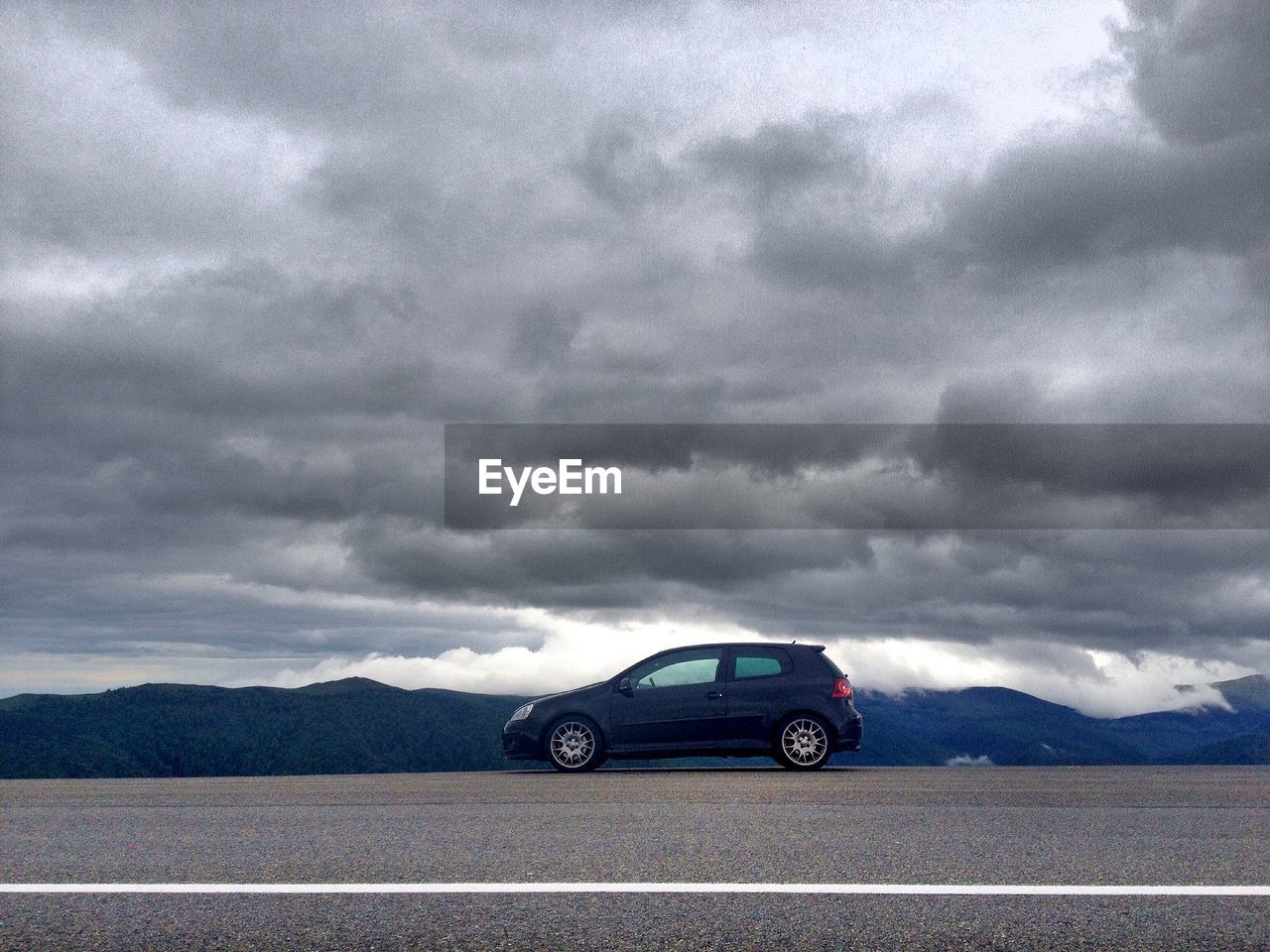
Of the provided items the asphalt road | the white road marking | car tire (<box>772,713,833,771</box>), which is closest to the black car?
car tire (<box>772,713,833,771</box>)

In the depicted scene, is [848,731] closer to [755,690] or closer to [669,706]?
[755,690]

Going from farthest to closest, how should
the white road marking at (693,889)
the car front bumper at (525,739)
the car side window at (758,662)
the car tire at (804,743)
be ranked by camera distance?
the car side window at (758,662), the car front bumper at (525,739), the car tire at (804,743), the white road marking at (693,889)

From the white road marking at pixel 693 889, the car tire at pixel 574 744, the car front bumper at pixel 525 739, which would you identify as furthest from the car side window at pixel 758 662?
the white road marking at pixel 693 889

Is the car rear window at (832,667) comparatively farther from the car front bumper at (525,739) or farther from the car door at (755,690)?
the car front bumper at (525,739)

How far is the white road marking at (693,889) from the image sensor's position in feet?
18.9

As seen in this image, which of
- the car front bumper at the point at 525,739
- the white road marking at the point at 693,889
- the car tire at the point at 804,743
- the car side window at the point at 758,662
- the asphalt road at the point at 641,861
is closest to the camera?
the asphalt road at the point at 641,861

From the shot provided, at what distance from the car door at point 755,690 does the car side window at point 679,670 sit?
A: 234 mm

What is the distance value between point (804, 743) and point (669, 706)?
178 centimetres

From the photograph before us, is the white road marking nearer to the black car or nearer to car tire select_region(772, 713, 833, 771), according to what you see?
the black car

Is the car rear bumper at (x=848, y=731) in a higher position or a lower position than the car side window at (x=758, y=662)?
lower

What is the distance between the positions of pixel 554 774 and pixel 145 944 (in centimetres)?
1061

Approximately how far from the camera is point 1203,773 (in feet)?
50.4

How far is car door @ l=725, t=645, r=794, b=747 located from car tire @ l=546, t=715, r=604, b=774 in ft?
5.61

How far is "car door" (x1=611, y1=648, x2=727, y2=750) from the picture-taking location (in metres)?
15.8
